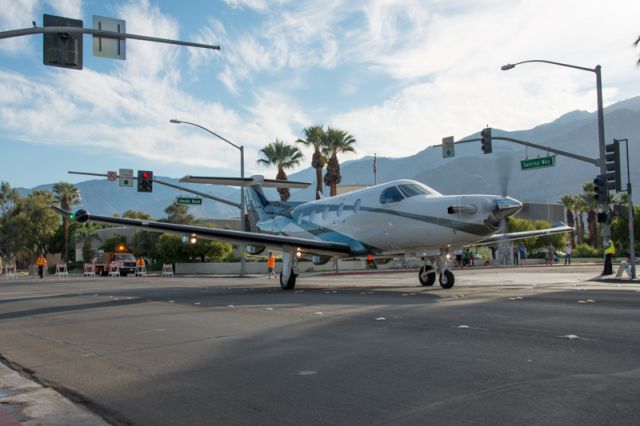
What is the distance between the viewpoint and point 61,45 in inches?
504

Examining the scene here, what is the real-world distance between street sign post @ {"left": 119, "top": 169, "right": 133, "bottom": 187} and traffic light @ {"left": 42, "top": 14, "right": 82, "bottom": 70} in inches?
942

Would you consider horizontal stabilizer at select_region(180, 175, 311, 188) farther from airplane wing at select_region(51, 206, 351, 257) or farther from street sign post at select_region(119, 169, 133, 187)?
street sign post at select_region(119, 169, 133, 187)

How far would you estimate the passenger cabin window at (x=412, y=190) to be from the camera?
1747 centimetres

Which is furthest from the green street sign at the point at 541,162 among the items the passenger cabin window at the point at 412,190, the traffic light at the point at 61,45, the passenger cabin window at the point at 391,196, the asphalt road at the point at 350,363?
the traffic light at the point at 61,45

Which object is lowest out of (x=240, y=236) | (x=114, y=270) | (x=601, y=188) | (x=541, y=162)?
(x=114, y=270)

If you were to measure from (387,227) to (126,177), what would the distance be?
23.4 meters

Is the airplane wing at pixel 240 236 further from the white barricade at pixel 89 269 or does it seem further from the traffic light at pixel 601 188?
the white barricade at pixel 89 269

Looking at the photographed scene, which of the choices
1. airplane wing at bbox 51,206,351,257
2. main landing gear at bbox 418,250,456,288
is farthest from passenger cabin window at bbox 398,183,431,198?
airplane wing at bbox 51,206,351,257

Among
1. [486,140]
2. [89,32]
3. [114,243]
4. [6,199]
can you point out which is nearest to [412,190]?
[89,32]

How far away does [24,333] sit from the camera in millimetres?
10203

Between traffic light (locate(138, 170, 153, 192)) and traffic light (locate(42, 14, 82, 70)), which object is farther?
traffic light (locate(138, 170, 153, 192))

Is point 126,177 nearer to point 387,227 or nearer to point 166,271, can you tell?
point 166,271

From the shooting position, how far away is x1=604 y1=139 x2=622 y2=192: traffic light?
2417 cm

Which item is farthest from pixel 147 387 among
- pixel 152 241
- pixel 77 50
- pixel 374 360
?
pixel 152 241
